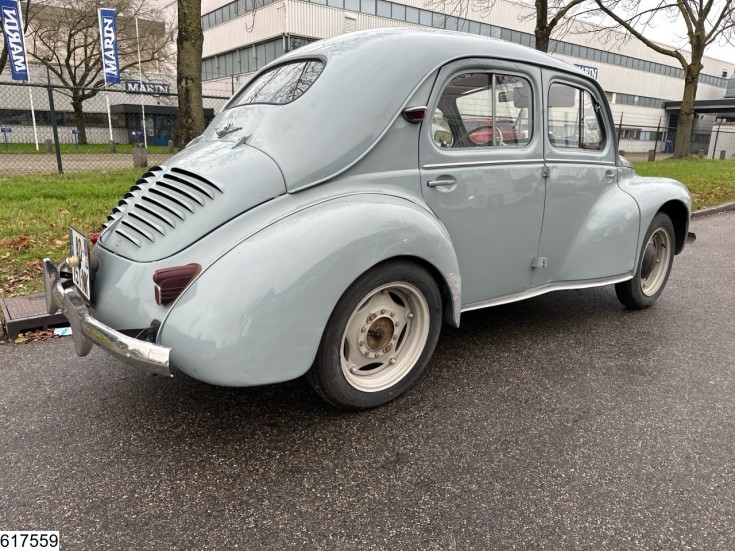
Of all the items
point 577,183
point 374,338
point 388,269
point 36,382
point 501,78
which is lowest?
point 36,382

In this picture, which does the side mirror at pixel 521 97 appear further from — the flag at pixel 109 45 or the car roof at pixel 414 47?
the flag at pixel 109 45

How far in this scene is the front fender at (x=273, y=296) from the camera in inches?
83.0

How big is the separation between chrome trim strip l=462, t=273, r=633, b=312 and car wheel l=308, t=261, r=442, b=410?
0.41 meters

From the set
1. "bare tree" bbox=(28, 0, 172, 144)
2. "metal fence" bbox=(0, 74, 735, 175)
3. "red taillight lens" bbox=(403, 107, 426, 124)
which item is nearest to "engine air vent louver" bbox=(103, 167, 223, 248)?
"red taillight lens" bbox=(403, 107, 426, 124)

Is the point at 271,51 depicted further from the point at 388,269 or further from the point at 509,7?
the point at 388,269

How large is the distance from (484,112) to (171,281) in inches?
79.0

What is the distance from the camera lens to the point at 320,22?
29344 millimetres

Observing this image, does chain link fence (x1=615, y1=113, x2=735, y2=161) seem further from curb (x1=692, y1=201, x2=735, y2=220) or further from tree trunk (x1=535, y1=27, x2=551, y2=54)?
curb (x1=692, y1=201, x2=735, y2=220)

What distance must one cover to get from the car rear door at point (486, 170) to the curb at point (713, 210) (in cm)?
707

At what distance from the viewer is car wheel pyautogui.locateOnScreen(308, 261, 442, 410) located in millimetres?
2422

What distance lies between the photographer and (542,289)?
3.50 meters

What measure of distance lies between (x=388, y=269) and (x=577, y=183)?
1728mm

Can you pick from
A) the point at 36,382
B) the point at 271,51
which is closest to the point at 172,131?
the point at 271,51

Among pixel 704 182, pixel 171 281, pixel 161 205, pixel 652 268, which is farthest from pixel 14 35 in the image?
pixel 652 268
